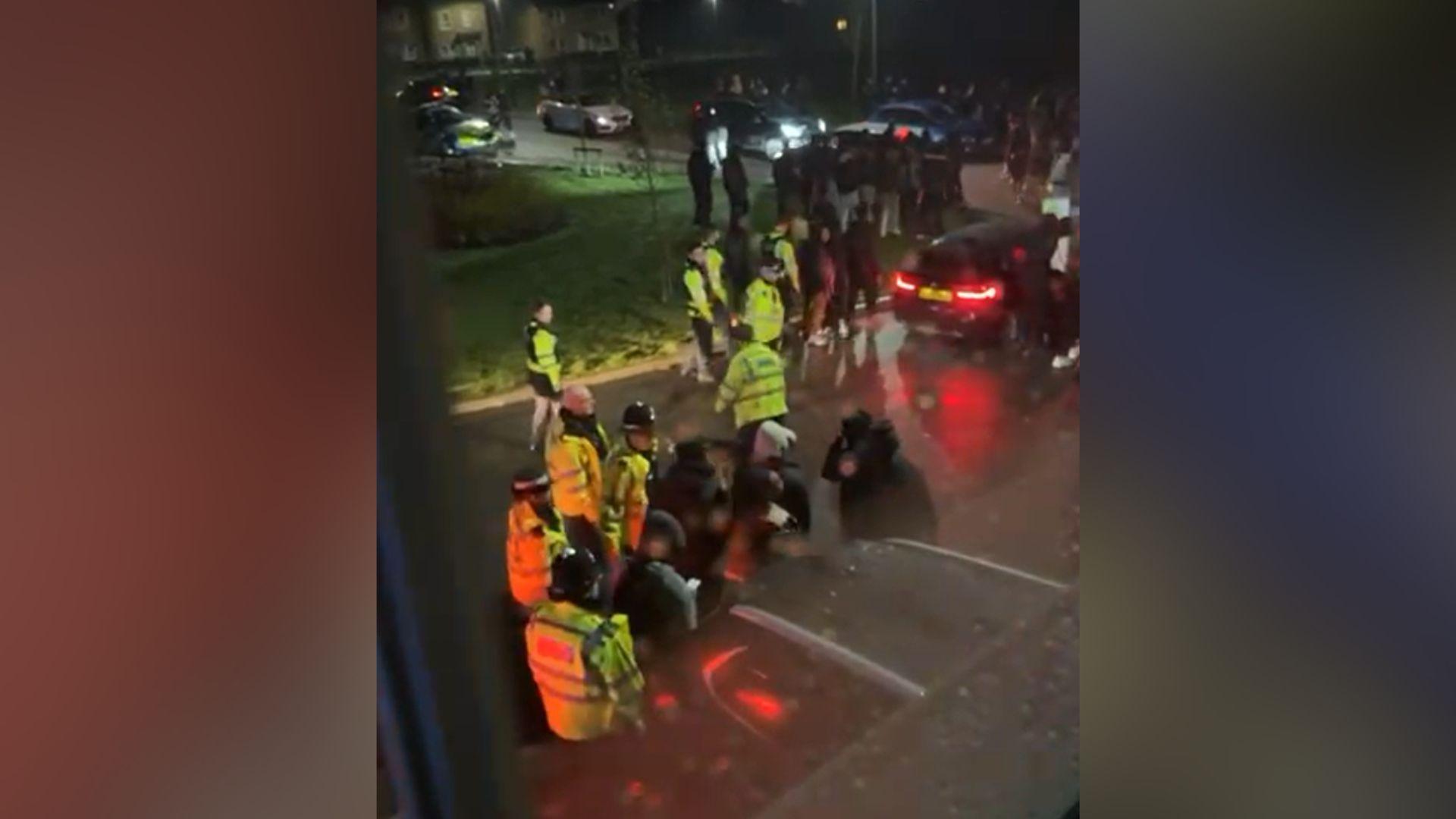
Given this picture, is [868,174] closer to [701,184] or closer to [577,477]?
[701,184]

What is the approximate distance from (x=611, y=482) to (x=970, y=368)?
52cm

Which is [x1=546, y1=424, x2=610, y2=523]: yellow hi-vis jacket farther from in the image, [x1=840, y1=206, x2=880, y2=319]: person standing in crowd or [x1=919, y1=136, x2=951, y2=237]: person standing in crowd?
[x1=919, y1=136, x2=951, y2=237]: person standing in crowd

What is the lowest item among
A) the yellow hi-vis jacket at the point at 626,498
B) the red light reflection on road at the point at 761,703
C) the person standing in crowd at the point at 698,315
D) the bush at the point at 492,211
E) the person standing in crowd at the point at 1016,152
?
the red light reflection on road at the point at 761,703

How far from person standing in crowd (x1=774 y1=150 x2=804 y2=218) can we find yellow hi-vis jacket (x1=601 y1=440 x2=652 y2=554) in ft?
1.29

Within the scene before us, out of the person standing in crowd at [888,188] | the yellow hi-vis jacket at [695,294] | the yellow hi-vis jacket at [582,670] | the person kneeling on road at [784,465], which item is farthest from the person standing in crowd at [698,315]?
the yellow hi-vis jacket at [582,670]

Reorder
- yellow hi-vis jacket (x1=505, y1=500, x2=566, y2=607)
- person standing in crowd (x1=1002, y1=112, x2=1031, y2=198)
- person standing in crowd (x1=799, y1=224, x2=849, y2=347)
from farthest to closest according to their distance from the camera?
yellow hi-vis jacket (x1=505, y1=500, x2=566, y2=607) → person standing in crowd (x1=799, y1=224, x2=849, y2=347) → person standing in crowd (x1=1002, y1=112, x2=1031, y2=198)

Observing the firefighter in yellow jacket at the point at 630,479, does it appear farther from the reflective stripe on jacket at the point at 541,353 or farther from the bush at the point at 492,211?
the bush at the point at 492,211

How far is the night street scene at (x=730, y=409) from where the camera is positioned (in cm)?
170

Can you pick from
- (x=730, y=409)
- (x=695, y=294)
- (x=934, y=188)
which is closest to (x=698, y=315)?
(x=695, y=294)

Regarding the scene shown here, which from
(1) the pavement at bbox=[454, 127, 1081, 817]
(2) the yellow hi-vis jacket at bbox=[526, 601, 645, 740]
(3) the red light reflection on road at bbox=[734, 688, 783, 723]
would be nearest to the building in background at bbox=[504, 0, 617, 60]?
(1) the pavement at bbox=[454, 127, 1081, 817]

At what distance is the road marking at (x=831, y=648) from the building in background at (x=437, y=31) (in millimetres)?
855

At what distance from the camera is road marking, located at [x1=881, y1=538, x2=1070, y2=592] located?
169cm

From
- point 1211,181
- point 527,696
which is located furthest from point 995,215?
point 527,696

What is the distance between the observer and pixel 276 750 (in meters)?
1.92
